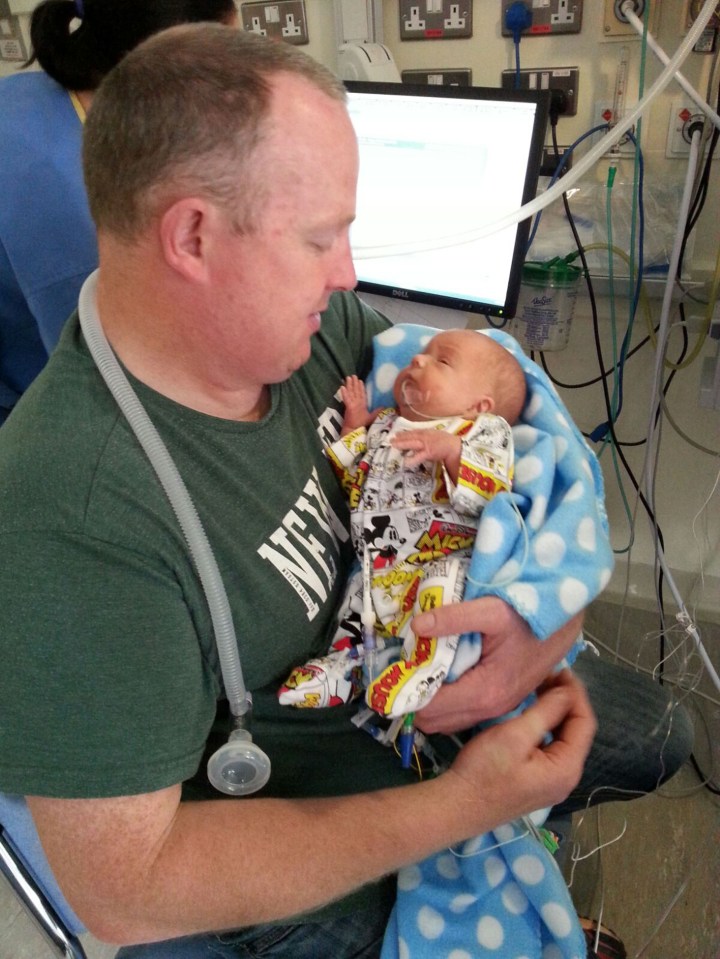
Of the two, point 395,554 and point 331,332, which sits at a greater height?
point 331,332

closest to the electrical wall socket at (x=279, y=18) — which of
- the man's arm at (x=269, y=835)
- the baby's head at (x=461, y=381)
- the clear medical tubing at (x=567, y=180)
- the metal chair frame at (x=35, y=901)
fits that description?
the clear medical tubing at (x=567, y=180)

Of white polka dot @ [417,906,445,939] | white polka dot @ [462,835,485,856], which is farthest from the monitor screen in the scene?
white polka dot @ [417,906,445,939]

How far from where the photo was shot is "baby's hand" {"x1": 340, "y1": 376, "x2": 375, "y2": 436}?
3.81ft

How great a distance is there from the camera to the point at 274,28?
7.32ft

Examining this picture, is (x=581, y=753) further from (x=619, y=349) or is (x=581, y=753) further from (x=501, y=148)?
(x=619, y=349)

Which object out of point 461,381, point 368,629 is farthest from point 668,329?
point 368,629

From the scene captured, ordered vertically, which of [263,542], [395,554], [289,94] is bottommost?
[395,554]

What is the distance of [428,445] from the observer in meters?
1.00

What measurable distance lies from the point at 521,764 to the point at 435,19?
1986mm

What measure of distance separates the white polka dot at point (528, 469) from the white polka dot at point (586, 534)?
0.31 ft

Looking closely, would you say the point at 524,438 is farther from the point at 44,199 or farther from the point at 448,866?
the point at 44,199

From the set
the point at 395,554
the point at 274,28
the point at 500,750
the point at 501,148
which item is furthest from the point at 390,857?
the point at 274,28

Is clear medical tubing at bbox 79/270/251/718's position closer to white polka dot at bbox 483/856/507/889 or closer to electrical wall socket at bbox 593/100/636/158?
white polka dot at bbox 483/856/507/889

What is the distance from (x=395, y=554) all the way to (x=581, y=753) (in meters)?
0.36
